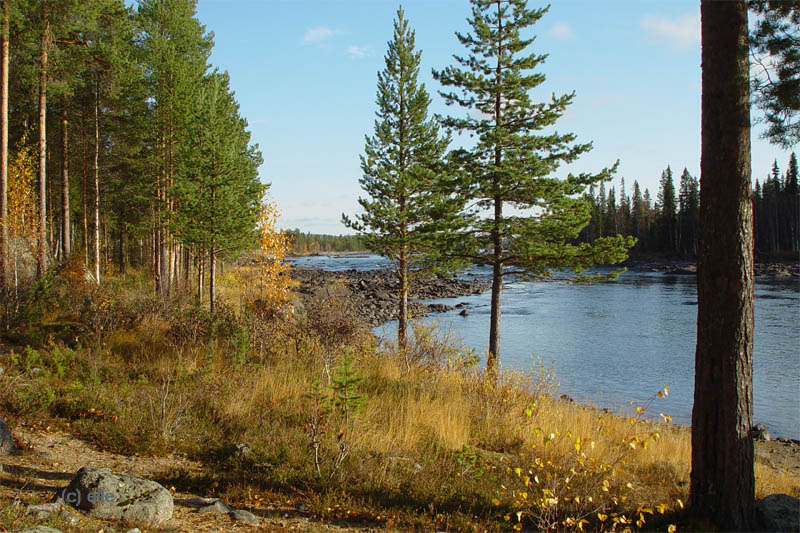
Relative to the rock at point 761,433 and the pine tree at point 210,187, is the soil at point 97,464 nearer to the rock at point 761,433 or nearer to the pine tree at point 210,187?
the pine tree at point 210,187

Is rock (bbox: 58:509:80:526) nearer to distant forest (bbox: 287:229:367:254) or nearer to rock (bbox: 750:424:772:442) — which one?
rock (bbox: 750:424:772:442)

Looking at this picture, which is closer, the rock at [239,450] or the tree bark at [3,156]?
the rock at [239,450]

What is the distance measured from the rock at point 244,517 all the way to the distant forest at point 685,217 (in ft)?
222

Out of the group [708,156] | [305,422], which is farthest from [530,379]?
[708,156]

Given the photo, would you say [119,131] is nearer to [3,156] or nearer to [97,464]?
[3,156]

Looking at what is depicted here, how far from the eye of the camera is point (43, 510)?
383 centimetres

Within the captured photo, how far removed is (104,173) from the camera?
2466 centimetres

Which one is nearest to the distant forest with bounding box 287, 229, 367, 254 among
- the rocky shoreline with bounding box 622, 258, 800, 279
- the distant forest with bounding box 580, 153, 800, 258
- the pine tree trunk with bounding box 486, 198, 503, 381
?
the distant forest with bounding box 580, 153, 800, 258

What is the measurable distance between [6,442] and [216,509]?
257cm

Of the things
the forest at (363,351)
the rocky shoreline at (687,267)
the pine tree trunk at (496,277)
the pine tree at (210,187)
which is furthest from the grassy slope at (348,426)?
the rocky shoreline at (687,267)

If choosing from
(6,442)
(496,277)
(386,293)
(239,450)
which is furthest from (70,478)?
(386,293)

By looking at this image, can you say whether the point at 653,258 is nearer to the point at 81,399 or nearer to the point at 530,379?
the point at 530,379

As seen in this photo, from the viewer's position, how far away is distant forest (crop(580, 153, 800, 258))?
213ft

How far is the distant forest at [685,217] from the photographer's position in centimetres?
6494
